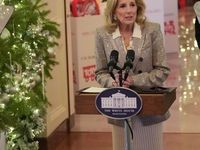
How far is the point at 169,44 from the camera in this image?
10.8 meters

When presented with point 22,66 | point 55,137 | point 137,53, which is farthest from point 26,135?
point 137,53

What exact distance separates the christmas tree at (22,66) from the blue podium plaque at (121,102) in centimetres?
94

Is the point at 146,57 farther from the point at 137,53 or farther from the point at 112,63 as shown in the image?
the point at 112,63

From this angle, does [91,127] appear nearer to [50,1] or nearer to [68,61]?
[68,61]

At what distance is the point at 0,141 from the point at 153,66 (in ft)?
4.39

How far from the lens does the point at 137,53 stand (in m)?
2.51

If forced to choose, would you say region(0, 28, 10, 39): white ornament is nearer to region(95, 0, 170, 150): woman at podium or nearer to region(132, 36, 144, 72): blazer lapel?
region(95, 0, 170, 150): woman at podium

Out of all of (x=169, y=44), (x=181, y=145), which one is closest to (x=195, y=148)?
(x=181, y=145)

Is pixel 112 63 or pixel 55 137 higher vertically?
pixel 112 63

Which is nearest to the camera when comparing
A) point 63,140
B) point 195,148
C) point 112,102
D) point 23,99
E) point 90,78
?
point 112,102

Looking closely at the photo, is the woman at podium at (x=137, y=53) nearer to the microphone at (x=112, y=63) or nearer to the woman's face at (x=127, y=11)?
the woman's face at (x=127, y=11)

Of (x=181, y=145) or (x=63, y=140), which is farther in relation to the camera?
(x=63, y=140)

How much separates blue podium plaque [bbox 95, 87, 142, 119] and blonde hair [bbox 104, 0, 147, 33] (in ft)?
2.65

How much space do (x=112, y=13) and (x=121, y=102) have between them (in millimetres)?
925
